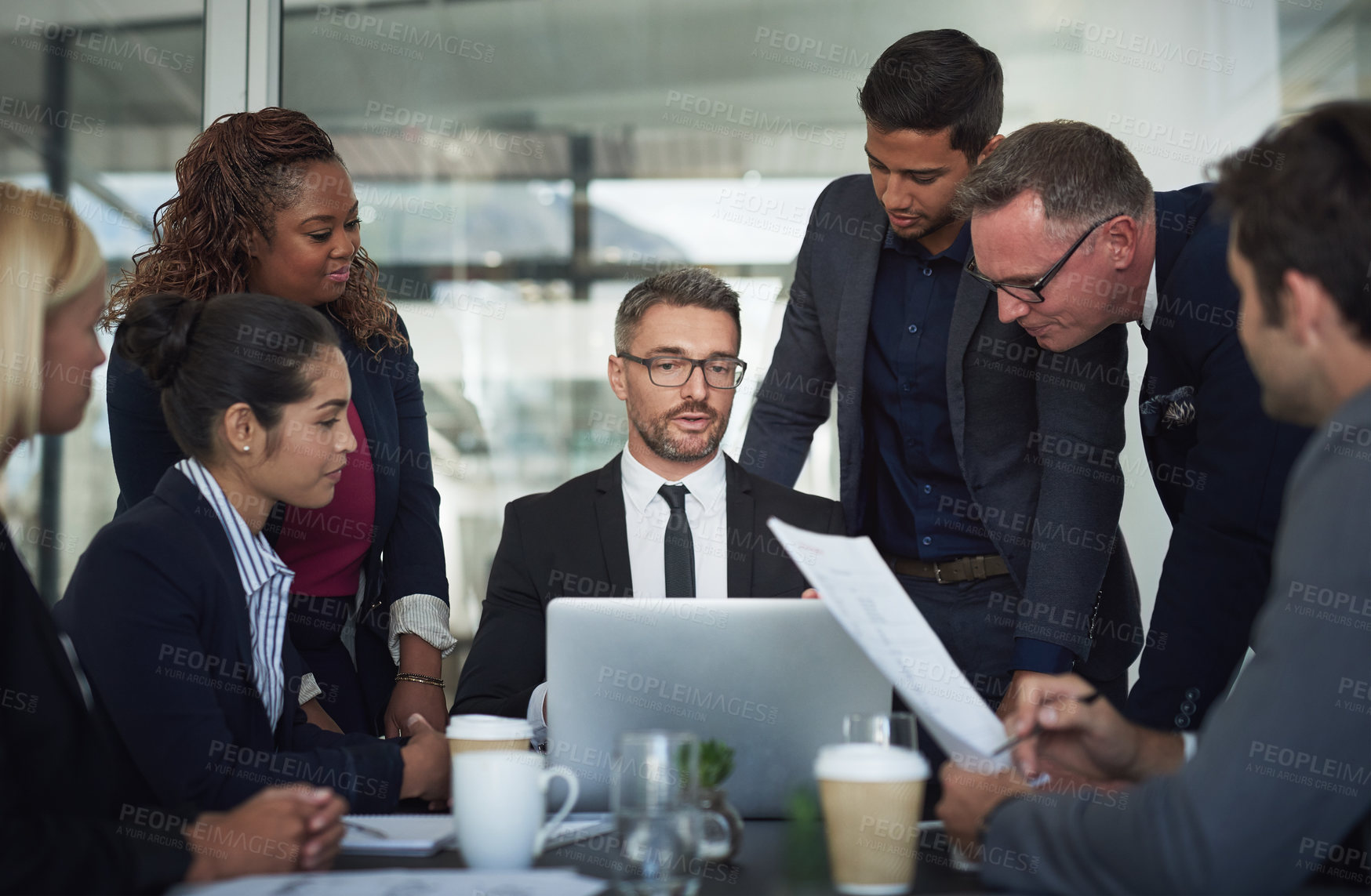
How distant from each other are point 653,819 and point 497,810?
7.7 inches

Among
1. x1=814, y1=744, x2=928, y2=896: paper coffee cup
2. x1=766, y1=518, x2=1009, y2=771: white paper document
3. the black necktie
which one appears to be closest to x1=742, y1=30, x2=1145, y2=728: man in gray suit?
the black necktie

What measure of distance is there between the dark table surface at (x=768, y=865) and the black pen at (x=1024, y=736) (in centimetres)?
15

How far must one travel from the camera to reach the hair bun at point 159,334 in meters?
1.89

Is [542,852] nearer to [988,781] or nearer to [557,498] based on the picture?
[988,781]

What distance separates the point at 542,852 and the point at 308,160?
64.8 inches

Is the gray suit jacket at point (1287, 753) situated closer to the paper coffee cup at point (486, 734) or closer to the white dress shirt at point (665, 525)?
the paper coffee cup at point (486, 734)

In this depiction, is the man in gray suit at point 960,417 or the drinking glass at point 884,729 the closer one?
the drinking glass at point 884,729

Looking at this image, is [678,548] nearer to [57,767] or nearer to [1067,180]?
[1067,180]

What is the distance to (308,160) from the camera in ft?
8.04

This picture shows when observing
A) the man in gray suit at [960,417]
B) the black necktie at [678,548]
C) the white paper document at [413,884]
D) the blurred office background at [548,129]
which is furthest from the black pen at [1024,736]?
the blurred office background at [548,129]

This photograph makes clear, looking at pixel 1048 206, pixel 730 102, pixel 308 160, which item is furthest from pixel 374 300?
pixel 730 102

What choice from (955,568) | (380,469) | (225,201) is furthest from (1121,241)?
(225,201)

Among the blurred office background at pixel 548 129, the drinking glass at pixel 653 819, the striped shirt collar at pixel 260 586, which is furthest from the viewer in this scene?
the blurred office background at pixel 548 129

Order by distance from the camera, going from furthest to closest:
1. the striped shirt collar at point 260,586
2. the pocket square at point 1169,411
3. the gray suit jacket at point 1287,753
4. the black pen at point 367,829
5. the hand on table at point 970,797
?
the pocket square at point 1169,411
the striped shirt collar at point 260,586
the black pen at point 367,829
the hand on table at point 970,797
the gray suit jacket at point 1287,753
